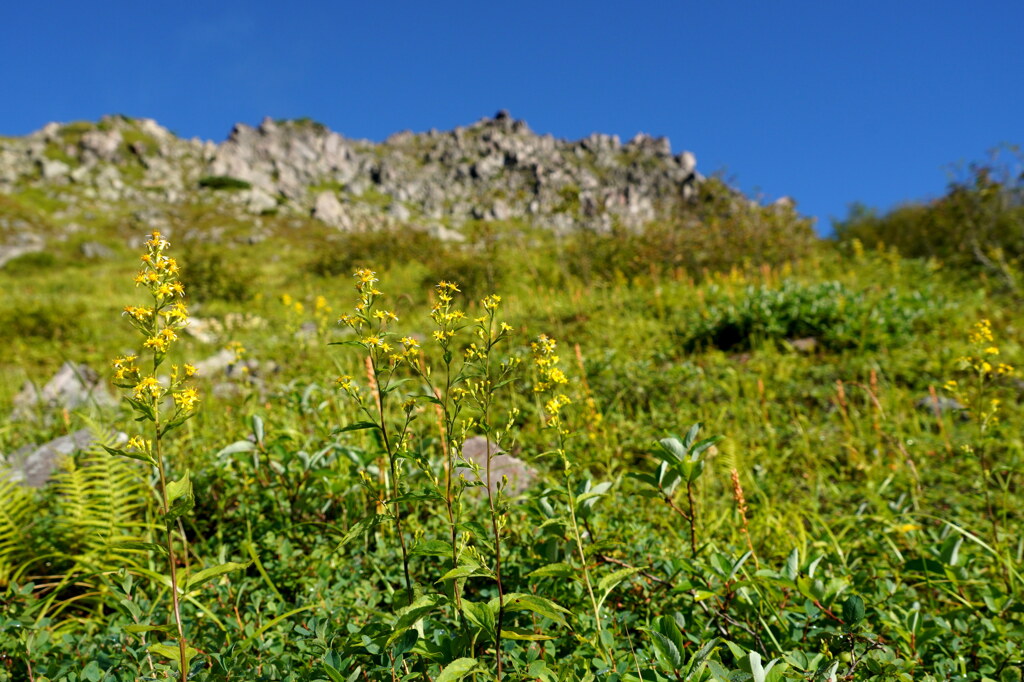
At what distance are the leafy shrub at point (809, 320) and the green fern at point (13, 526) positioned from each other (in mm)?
5195

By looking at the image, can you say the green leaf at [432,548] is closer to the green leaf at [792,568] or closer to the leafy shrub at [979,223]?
the green leaf at [792,568]

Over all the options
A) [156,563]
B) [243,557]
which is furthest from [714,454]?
[156,563]

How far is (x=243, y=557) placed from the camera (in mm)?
2131

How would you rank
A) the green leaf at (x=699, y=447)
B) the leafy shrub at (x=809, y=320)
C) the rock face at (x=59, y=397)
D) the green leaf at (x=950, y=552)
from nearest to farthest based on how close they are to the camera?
the green leaf at (x=699, y=447) < the green leaf at (x=950, y=552) < the rock face at (x=59, y=397) < the leafy shrub at (x=809, y=320)

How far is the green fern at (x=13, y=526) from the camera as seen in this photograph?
6.65 ft

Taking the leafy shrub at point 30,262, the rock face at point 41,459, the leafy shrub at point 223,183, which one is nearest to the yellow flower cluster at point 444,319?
the rock face at point 41,459

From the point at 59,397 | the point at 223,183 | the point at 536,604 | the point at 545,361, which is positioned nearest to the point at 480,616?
the point at 536,604

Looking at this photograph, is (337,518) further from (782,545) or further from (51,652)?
(782,545)

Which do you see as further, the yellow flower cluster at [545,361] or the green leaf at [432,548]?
the yellow flower cluster at [545,361]

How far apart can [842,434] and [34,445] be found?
5635 mm

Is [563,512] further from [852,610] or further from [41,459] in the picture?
[41,459]

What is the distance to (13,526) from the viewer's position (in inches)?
83.7

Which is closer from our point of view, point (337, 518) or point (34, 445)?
point (337, 518)

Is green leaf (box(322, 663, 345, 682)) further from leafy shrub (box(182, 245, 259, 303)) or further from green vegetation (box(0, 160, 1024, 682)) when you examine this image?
leafy shrub (box(182, 245, 259, 303))
